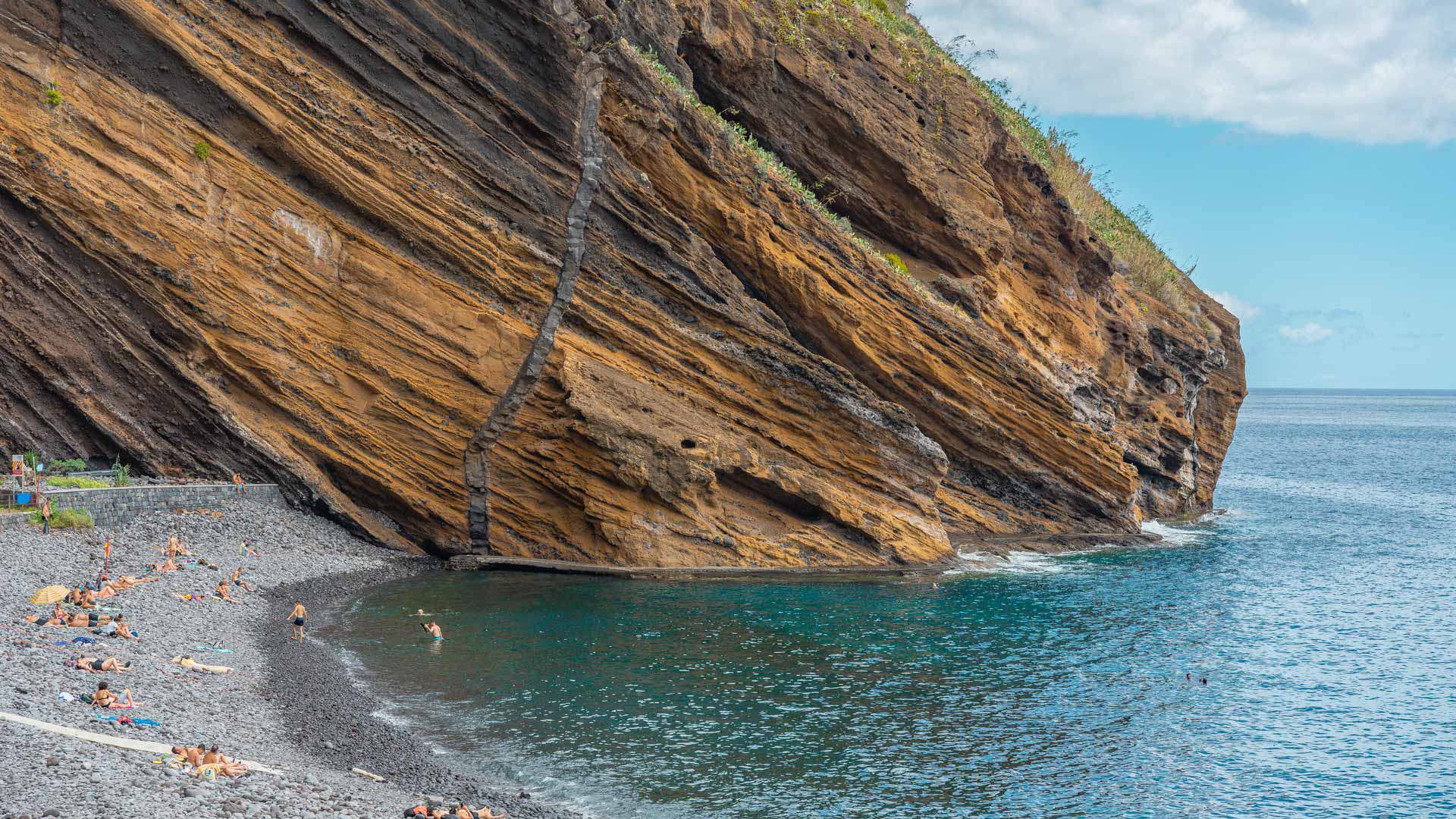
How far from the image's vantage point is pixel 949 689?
24469mm

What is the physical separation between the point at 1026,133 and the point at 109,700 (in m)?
56.2

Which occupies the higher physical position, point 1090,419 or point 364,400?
point 1090,419

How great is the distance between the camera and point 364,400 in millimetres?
35344

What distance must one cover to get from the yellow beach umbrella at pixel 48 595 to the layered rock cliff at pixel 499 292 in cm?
1176


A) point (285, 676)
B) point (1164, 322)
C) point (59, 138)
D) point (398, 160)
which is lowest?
point (285, 676)

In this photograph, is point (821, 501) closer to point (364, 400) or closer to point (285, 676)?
point (364, 400)

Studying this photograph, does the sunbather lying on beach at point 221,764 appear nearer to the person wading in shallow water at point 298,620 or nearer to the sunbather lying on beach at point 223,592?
the person wading in shallow water at point 298,620

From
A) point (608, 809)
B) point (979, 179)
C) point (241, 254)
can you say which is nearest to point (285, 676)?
point (608, 809)

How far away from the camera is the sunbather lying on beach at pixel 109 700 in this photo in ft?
55.0

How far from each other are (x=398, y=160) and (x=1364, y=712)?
1295 inches

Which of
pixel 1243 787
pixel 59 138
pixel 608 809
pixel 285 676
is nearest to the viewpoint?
pixel 608 809

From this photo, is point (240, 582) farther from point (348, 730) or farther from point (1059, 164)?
point (1059, 164)

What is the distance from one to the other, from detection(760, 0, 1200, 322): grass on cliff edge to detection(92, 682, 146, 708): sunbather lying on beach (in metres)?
37.6

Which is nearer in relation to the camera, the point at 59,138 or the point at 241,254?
the point at 59,138
